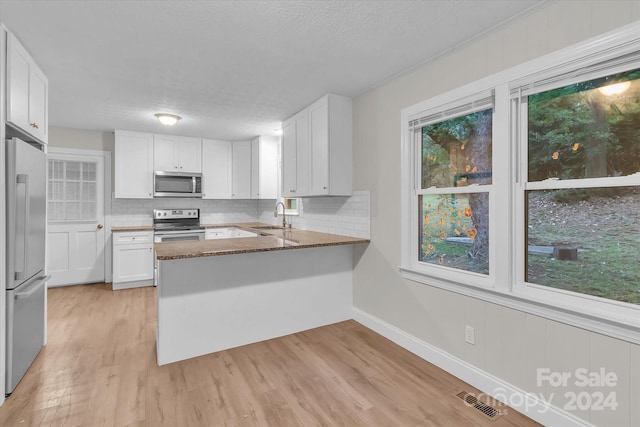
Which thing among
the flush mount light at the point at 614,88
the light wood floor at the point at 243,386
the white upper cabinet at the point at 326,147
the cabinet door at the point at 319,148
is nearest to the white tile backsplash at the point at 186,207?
the light wood floor at the point at 243,386

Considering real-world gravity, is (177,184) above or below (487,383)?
above

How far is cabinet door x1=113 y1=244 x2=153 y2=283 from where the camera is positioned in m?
4.61

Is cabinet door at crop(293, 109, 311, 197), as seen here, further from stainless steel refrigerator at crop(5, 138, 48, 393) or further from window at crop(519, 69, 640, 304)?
stainless steel refrigerator at crop(5, 138, 48, 393)

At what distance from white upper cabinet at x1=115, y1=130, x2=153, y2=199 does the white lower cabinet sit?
61 cm

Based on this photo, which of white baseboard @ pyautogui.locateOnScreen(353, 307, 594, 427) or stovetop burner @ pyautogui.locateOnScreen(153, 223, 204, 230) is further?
stovetop burner @ pyautogui.locateOnScreen(153, 223, 204, 230)

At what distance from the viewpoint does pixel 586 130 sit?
5.72ft

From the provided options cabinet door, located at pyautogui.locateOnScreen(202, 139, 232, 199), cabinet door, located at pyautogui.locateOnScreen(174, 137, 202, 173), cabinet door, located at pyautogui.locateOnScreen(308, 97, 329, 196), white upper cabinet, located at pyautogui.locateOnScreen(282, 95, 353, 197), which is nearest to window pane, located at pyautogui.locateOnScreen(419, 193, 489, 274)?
white upper cabinet, located at pyautogui.locateOnScreen(282, 95, 353, 197)

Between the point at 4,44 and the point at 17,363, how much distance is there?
2081mm

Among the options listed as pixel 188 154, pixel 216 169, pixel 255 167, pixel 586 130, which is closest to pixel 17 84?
pixel 188 154

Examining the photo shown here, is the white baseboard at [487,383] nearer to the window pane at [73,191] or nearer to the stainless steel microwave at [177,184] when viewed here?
the stainless steel microwave at [177,184]

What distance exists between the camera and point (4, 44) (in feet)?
6.50

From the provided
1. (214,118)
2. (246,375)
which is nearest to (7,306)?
(246,375)

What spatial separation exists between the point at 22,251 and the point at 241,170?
11.8 feet

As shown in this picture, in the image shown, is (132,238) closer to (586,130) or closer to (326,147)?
(326,147)
